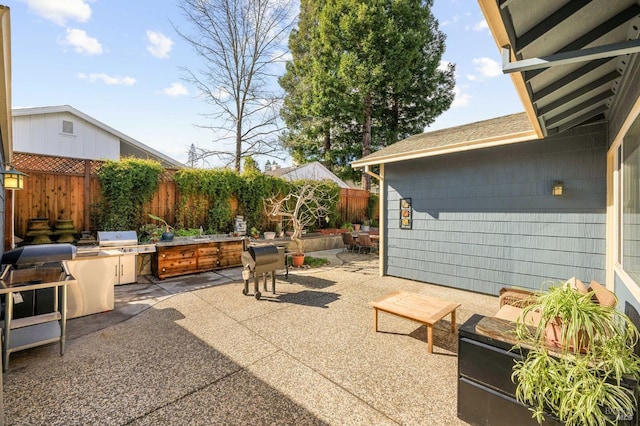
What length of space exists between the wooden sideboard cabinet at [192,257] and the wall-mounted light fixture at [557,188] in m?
6.91

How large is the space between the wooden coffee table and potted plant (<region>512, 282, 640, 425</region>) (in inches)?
51.1

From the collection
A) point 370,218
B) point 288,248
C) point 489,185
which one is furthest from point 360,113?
point 489,185

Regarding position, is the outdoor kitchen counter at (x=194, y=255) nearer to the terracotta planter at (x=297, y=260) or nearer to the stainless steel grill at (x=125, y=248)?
the stainless steel grill at (x=125, y=248)

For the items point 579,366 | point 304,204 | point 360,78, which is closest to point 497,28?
point 579,366

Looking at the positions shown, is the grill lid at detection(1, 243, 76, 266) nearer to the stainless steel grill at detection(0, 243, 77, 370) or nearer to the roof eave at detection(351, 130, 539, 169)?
the stainless steel grill at detection(0, 243, 77, 370)

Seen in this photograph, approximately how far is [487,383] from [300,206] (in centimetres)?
656

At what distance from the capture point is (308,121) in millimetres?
16266

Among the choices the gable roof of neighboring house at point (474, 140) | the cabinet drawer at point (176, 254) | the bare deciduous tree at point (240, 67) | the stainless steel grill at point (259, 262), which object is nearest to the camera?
the gable roof of neighboring house at point (474, 140)

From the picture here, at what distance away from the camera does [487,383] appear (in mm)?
2023

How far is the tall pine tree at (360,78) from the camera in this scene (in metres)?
13.2

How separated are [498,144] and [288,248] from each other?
596 centimetres

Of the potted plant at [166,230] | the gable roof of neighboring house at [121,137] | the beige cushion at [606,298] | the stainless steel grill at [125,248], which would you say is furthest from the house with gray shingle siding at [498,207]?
the gable roof of neighboring house at [121,137]

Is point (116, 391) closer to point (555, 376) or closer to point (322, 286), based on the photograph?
point (555, 376)

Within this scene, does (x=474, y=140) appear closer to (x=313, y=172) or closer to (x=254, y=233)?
(x=254, y=233)
